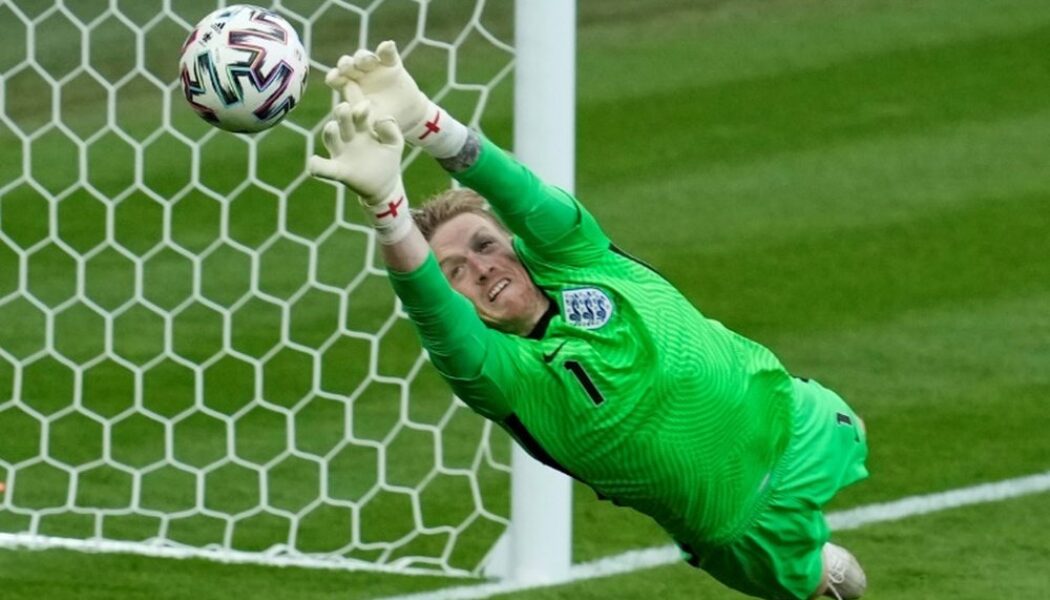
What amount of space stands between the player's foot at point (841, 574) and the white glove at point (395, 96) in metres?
1.44

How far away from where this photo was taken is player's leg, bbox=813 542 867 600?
219 inches

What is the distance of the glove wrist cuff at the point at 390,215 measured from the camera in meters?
4.43

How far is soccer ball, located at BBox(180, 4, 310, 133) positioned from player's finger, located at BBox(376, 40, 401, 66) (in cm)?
18

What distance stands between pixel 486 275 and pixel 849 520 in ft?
7.00

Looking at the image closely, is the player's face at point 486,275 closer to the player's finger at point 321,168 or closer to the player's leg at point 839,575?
the player's finger at point 321,168

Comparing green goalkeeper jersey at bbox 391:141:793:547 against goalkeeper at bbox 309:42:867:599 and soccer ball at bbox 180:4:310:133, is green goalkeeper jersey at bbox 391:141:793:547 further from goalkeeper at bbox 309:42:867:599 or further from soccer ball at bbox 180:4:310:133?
soccer ball at bbox 180:4:310:133

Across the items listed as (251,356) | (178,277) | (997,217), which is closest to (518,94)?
(251,356)

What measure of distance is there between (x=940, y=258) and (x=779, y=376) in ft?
11.8

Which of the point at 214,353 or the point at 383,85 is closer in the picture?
the point at 383,85

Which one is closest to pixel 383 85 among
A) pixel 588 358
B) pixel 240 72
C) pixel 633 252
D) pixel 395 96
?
pixel 395 96

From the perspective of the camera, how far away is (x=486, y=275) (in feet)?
16.4

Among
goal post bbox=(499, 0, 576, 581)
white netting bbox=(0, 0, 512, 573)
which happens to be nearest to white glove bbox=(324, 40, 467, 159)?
goal post bbox=(499, 0, 576, 581)

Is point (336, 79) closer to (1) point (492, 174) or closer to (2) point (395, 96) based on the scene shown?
(2) point (395, 96)

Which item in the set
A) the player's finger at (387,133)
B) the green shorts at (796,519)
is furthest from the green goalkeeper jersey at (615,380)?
the player's finger at (387,133)
